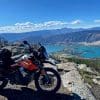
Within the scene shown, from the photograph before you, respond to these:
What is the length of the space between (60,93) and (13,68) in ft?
6.73

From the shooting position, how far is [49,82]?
411 inches

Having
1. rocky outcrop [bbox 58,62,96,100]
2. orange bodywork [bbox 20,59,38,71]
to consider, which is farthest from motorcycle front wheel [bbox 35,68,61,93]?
rocky outcrop [bbox 58,62,96,100]

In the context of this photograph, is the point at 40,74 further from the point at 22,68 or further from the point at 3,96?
the point at 3,96

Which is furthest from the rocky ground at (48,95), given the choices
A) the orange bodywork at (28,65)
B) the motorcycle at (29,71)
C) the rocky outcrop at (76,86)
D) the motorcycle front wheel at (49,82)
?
the orange bodywork at (28,65)

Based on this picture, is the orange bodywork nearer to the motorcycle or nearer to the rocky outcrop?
the motorcycle

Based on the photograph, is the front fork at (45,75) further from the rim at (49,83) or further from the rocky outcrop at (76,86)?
the rocky outcrop at (76,86)

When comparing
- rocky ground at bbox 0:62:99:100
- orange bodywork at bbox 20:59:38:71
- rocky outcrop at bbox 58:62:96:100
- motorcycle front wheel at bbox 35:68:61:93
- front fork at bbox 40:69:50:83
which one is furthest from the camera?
rocky outcrop at bbox 58:62:96:100

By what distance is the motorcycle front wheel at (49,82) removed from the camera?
10289 mm

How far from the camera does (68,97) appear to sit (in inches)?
406

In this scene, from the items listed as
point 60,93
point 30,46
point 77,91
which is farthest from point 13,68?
point 77,91

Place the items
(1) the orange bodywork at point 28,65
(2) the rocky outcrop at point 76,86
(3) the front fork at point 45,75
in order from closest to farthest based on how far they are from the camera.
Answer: (1) the orange bodywork at point 28,65 → (3) the front fork at point 45,75 → (2) the rocky outcrop at point 76,86

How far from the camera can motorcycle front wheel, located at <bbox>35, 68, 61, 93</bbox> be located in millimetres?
10289

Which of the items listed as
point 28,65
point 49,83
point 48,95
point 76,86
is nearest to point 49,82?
point 49,83

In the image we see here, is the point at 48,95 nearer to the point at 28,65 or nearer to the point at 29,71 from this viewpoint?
the point at 29,71
